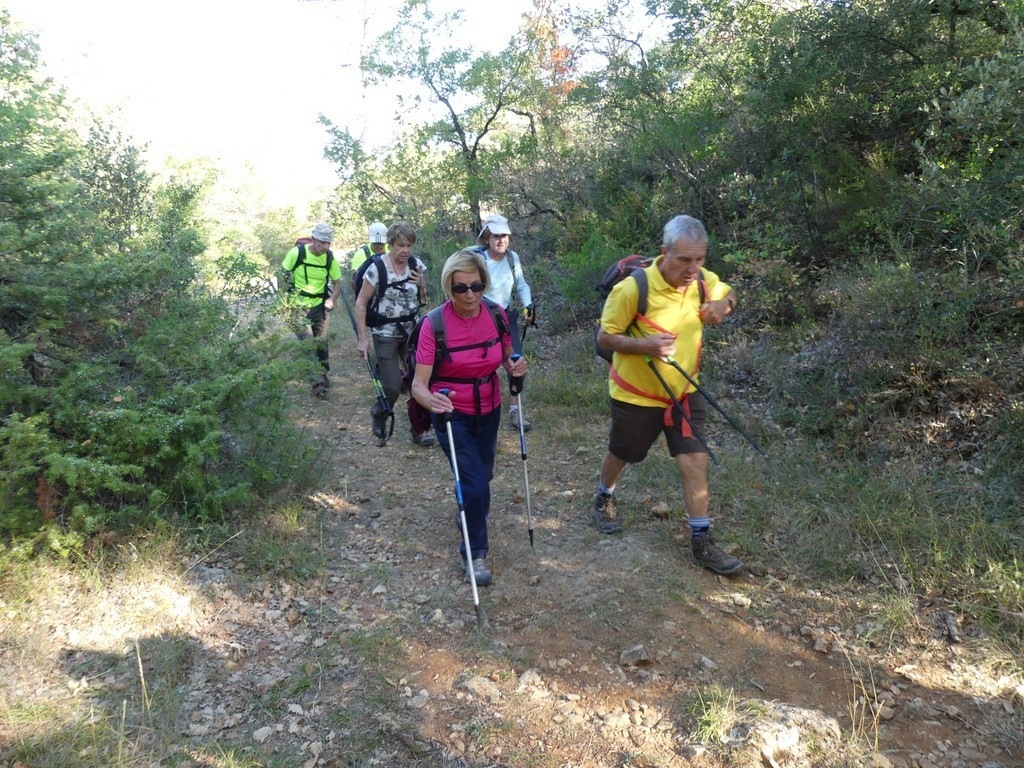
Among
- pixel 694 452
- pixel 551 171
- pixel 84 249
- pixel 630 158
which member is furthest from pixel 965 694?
pixel 551 171

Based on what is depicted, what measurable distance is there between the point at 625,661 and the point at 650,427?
1.44 meters

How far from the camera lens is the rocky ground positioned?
9.78 ft

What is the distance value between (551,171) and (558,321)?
3.57 meters

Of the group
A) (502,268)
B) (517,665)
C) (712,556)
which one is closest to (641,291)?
(712,556)

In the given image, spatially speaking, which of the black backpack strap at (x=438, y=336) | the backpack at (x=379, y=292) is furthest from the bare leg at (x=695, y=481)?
the backpack at (x=379, y=292)

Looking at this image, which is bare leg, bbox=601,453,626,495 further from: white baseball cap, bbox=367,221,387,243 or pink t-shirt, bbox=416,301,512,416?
white baseball cap, bbox=367,221,387,243

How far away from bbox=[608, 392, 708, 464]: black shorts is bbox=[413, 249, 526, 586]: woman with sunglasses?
0.72 meters

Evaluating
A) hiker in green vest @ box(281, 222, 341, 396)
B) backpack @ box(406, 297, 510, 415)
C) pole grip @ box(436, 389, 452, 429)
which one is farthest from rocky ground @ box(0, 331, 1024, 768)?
hiker in green vest @ box(281, 222, 341, 396)

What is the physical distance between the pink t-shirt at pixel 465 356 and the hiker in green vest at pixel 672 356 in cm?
70

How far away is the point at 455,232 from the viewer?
1380 centimetres

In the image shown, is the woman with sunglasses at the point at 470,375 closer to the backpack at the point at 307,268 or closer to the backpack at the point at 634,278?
the backpack at the point at 634,278

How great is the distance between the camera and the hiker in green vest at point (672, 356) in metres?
3.93

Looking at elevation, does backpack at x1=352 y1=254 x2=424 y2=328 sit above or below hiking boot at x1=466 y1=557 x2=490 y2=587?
above

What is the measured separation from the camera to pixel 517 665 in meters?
3.58
